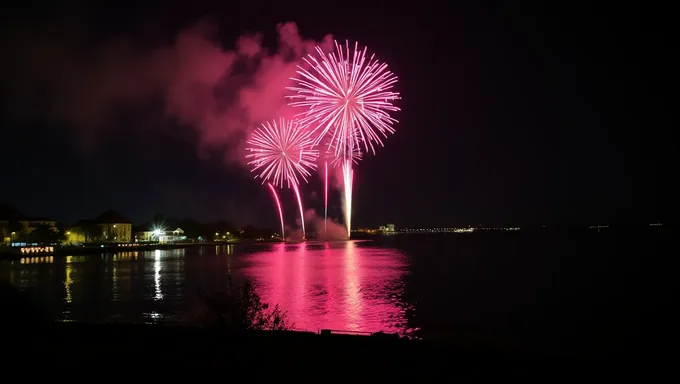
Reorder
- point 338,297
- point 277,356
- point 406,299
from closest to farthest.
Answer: point 277,356
point 406,299
point 338,297

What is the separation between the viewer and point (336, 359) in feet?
28.9

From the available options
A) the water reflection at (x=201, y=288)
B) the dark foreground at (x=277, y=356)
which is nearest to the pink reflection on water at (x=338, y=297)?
the water reflection at (x=201, y=288)

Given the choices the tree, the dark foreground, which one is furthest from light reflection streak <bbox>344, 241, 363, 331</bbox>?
the dark foreground

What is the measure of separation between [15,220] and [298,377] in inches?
3616

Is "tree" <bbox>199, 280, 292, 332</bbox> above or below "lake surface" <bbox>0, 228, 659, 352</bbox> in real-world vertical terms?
above

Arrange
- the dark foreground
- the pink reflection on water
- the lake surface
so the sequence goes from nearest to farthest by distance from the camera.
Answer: the dark foreground
the lake surface
the pink reflection on water

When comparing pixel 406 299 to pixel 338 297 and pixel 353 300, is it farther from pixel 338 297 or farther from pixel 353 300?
pixel 338 297

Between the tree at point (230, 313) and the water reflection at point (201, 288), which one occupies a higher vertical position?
the tree at point (230, 313)

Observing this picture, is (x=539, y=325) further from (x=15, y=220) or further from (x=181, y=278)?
(x=15, y=220)

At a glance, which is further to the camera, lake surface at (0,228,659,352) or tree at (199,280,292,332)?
lake surface at (0,228,659,352)

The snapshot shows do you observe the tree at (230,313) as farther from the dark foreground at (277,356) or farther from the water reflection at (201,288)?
the water reflection at (201,288)

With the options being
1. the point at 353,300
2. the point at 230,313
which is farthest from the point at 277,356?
the point at 353,300

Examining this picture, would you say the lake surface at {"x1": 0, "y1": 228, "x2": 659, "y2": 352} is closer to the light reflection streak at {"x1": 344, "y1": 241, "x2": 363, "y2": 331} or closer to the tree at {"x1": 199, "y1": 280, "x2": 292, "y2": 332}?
the light reflection streak at {"x1": 344, "y1": 241, "x2": 363, "y2": 331}

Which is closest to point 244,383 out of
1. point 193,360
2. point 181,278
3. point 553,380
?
point 193,360
